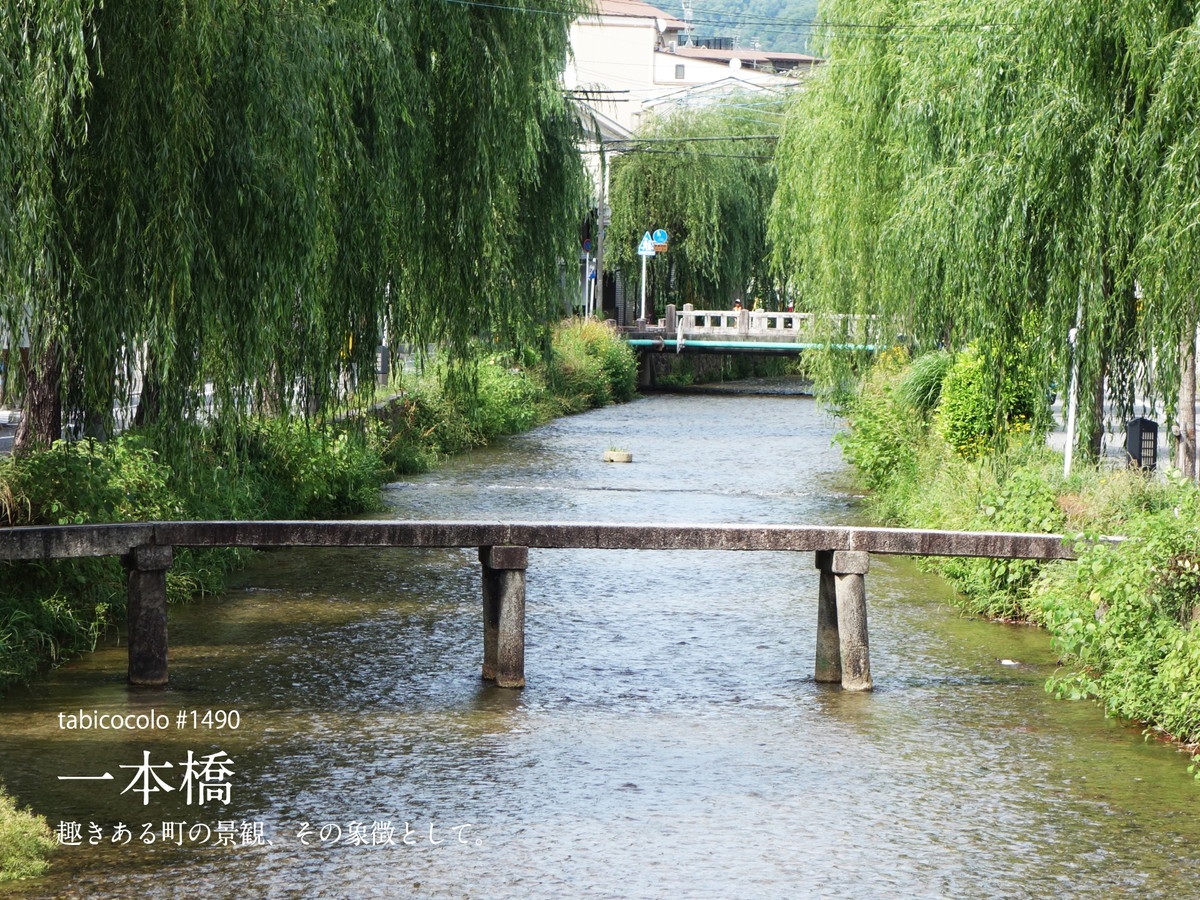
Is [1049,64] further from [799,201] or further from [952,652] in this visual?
[799,201]

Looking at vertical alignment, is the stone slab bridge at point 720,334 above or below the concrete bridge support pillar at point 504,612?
above

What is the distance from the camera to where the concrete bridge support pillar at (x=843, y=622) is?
10.6 metres

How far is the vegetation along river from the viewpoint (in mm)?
7285

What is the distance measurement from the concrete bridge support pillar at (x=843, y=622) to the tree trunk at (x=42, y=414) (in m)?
5.63

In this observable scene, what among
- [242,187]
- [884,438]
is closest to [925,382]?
[884,438]

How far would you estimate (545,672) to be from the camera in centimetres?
1143

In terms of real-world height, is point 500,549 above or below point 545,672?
above

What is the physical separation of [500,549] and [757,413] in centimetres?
2621

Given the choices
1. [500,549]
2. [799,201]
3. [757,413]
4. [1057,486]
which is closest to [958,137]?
[1057,486]

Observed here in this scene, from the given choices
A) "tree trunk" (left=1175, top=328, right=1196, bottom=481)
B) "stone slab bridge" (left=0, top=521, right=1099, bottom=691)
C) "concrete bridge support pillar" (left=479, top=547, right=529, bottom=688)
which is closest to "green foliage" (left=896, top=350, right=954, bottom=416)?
"tree trunk" (left=1175, top=328, right=1196, bottom=481)

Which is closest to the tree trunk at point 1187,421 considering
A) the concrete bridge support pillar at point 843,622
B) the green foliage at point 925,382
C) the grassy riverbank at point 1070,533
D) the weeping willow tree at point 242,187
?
the grassy riverbank at point 1070,533

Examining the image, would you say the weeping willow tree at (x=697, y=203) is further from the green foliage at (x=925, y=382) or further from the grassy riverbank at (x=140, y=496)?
the green foliage at (x=925, y=382)

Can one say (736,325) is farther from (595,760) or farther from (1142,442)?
(595,760)

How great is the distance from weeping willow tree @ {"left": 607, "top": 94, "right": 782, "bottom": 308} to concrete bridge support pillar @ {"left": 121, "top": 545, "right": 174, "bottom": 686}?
35224 millimetres
